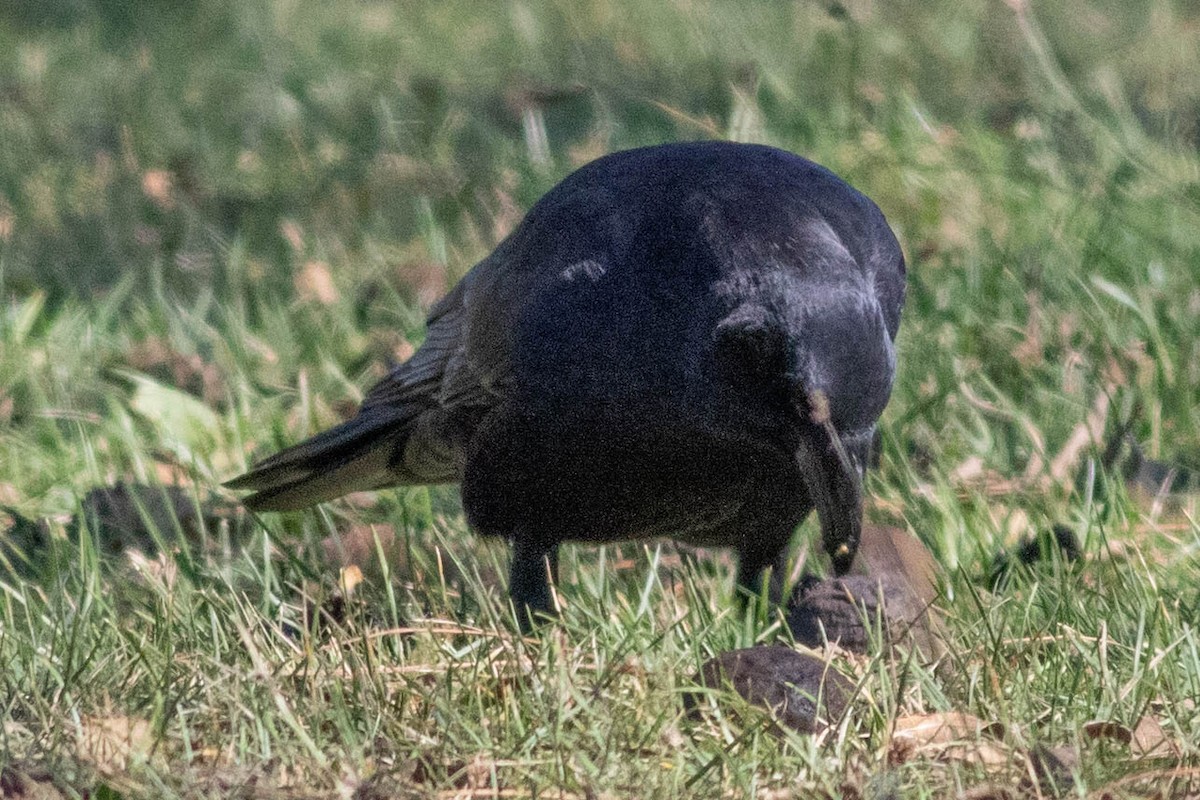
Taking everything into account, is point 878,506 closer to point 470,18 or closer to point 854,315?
point 854,315

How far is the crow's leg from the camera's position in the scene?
358cm

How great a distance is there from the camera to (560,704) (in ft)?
8.96

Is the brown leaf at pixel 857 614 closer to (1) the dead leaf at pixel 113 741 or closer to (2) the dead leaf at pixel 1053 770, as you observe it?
(2) the dead leaf at pixel 1053 770

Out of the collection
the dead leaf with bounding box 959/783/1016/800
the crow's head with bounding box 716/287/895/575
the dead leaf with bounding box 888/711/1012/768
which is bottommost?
the dead leaf with bounding box 888/711/1012/768

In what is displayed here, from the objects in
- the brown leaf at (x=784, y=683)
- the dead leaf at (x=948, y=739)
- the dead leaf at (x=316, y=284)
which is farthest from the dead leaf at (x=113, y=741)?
Result: the dead leaf at (x=316, y=284)

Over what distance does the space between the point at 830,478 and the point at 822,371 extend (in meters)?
0.23

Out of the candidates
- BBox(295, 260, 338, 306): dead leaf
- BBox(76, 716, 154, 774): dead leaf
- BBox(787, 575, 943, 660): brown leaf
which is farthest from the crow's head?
BBox(295, 260, 338, 306): dead leaf

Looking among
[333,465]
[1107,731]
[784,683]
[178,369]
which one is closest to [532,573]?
[333,465]

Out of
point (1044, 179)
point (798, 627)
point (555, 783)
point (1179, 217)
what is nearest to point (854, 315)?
point (798, 627)

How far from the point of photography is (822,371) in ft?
9.70

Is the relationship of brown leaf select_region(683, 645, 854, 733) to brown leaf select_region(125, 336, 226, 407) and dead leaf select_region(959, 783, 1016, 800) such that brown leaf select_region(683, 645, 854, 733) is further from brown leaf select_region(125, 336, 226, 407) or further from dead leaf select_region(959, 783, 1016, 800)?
brown leaf select_region(125, 336, 226, 407)

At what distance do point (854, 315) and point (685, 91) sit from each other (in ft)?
15.0

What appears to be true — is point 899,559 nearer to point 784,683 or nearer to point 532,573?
point 532,573

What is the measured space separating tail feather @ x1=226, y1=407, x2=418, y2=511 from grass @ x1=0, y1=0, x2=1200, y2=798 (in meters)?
0.09
